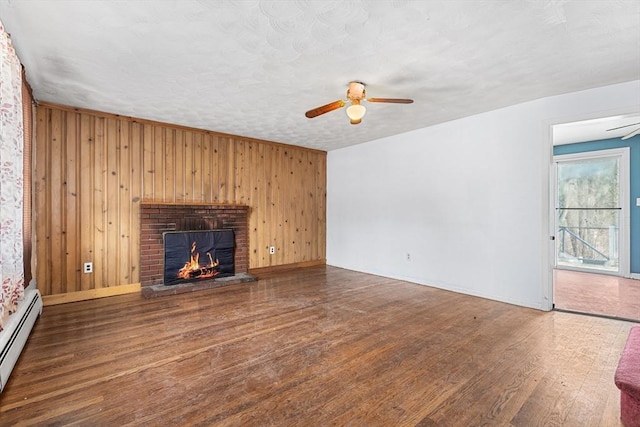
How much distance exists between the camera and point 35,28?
7.14 feet

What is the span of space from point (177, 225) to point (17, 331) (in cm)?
237

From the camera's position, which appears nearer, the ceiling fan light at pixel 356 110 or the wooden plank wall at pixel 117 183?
the ceiling fan light at pixel 356 110

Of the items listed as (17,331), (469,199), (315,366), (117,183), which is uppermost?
(117,183)

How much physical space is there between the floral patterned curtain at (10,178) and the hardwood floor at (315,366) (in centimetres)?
58

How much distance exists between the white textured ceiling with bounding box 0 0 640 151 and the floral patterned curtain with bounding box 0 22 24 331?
0.28 meters

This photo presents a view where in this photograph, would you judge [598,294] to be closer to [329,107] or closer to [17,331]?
[329,107]

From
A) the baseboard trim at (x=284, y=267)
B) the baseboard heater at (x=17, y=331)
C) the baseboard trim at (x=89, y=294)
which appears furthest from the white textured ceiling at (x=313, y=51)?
the baseboard trim at (x=284, y=267)

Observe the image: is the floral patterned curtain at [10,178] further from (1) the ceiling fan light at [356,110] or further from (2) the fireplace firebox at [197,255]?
(1) the ceiling fan light at [356,110]

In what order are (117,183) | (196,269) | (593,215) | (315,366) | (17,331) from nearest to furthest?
(315,366), (17,331), (117,183), (196,269), (593,215)

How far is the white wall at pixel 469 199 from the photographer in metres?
3.53

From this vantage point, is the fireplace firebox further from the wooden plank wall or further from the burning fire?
the wooden plank wall

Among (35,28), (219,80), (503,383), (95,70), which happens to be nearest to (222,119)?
(219,80)

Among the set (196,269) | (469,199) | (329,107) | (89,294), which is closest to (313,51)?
(329,107)

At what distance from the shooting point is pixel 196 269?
473 cm
